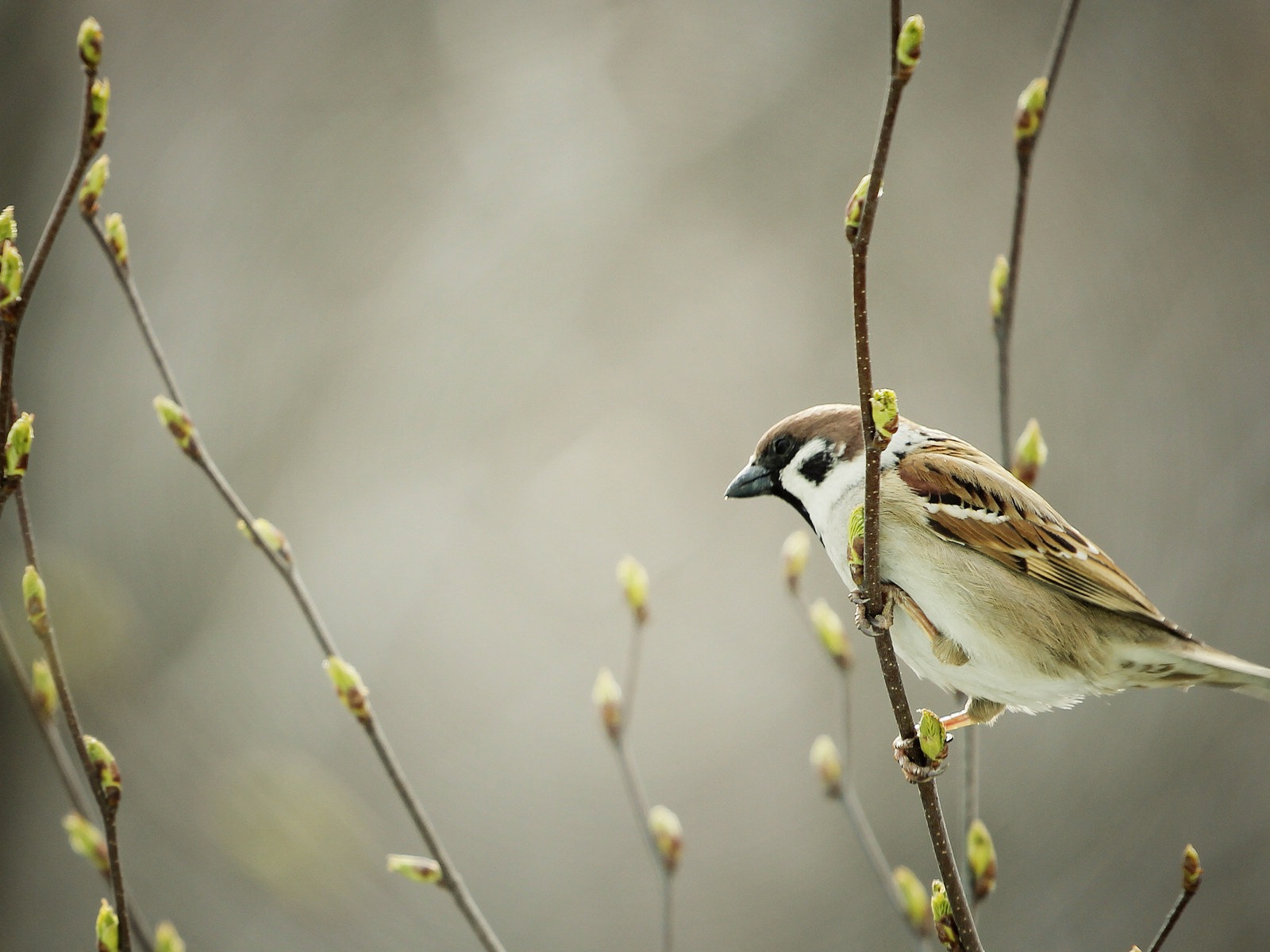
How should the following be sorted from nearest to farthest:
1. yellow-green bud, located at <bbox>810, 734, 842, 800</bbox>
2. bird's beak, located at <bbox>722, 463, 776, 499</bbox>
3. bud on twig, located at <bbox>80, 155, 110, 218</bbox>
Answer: bud on twig, located at <bbox>80, 155, 110, 218</bbox>, yellow-green bud, located at <bbox>810, 734, 842, 800</bbox>, bird's beak, located at <bbox>722, 463, 776, 499</bbox>

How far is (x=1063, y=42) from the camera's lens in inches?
36.6

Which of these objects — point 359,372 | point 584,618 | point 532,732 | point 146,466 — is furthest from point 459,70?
point 532,732

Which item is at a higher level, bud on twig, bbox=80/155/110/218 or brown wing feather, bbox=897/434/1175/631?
bud on twig, bbox=80/155/110/218

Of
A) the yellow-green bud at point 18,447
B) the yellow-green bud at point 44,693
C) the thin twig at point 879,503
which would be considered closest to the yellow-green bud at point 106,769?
the yellow-green bud at point 44,693

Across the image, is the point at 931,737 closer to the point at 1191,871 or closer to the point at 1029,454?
the point at 1191,871

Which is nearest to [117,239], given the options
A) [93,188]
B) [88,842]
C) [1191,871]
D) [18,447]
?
[93,188]

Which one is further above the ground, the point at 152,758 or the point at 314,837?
the point at 152,758

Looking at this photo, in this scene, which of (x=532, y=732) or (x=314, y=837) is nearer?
(x=314, y=837)

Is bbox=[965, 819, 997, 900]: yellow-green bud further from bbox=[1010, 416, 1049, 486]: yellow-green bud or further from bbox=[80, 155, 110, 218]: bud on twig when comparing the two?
bbox=[80, 155, 110, 218]: bud on twig

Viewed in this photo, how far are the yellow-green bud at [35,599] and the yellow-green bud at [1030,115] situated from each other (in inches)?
38.8

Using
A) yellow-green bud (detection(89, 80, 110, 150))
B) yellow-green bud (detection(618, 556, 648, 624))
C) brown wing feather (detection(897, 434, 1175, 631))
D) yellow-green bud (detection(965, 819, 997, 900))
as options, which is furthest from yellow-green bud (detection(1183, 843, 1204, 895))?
yellow-green bud (detection(89, 80, 110, 150))

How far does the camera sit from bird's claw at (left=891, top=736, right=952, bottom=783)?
0.84m

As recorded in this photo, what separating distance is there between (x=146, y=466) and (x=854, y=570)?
280 cm

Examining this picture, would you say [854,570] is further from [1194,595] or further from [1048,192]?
[1048,192]
